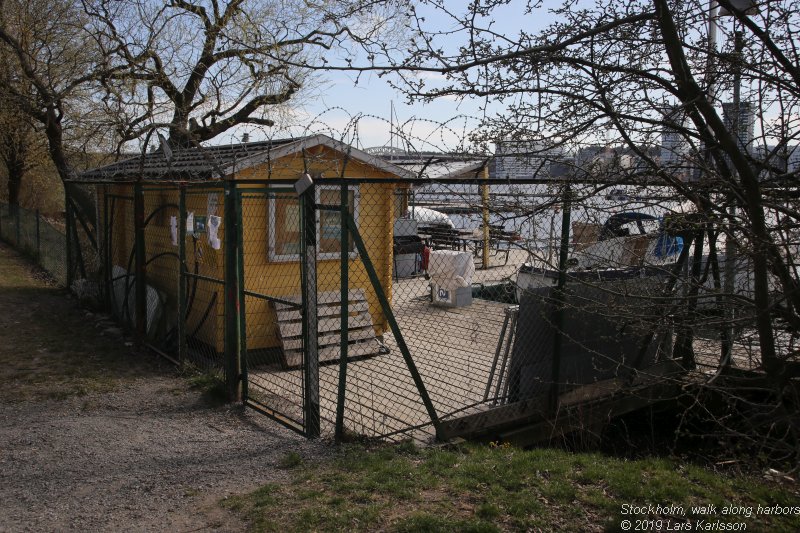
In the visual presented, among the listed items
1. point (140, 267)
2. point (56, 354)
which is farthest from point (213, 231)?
point (56, 354)

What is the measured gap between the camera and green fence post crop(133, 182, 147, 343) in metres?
8.57

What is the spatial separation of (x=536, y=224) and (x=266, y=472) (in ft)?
8.38

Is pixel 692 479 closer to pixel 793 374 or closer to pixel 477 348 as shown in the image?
pixel 793 374

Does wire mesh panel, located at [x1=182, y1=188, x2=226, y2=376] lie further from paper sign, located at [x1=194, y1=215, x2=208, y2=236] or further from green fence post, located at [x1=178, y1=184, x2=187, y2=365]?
green fence post, located at [x1=178, y1=184, x2=187, y2=365]

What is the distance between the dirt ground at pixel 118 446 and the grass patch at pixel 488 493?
1.13 feet

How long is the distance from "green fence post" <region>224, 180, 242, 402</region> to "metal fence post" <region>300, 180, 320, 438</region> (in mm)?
1153

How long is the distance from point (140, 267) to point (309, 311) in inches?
160

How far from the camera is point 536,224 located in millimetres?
4012

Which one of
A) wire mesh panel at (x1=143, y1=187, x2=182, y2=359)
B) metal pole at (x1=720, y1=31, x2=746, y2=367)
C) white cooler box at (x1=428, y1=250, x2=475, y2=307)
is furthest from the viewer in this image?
white cooler box at (x1=428, y1=250, x2=475, y2=307)

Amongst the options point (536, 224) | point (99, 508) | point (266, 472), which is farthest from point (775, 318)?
point (99, 508)

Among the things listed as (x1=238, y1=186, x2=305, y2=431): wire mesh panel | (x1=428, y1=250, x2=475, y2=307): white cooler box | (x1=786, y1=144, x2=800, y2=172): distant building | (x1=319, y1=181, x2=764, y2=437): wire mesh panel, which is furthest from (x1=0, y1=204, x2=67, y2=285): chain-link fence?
(x1=786, y1=144, x2=800, y2=172): distant building

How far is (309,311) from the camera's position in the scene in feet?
18.3

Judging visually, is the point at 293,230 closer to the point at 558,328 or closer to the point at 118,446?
the point at 118,446

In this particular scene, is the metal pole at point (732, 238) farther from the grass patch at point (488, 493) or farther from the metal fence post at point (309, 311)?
the metal fence post at point (309, 311)
